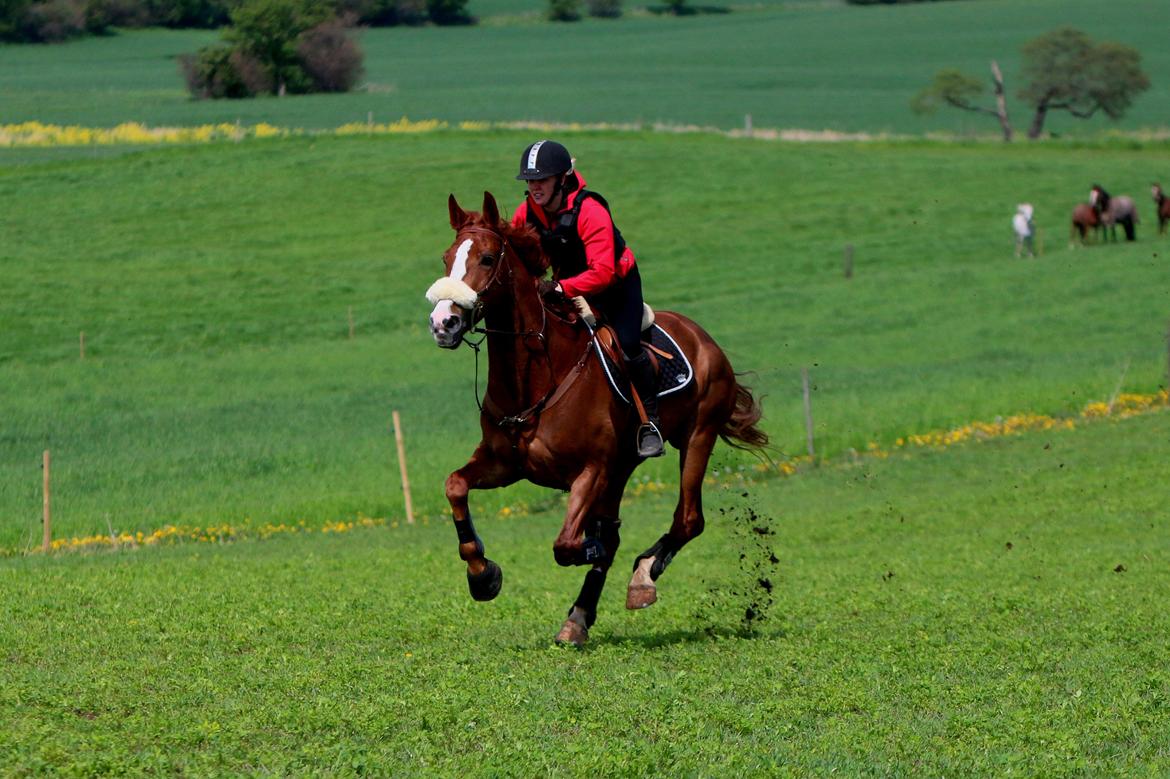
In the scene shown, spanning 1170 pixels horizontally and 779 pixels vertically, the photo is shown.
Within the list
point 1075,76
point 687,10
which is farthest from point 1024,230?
point 687,10

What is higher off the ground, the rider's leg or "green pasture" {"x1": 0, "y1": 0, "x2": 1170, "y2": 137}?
the rider's leg

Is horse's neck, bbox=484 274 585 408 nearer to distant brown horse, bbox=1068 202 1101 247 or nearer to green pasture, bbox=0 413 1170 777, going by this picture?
green pasture, bbox=0 413 1170 777

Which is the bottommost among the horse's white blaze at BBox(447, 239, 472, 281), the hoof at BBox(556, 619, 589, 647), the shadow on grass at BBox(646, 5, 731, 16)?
the hoof at BBox(556, 619, 589, 647)

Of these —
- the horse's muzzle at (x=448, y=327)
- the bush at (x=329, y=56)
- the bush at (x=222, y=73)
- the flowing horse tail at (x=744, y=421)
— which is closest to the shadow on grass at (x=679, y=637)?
the flowing horse tail at (x=744, y=421)

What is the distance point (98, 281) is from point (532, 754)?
4846 centimetres

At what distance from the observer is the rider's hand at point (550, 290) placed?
12344 mm

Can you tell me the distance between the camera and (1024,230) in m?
58.4

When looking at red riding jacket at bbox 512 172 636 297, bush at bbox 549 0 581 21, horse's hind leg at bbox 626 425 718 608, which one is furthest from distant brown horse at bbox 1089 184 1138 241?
bush at bbox 549 0 581 21

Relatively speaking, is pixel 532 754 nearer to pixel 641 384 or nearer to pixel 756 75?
pixel 641 384

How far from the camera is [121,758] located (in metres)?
8.46

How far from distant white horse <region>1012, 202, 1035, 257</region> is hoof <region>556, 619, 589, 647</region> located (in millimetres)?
48065

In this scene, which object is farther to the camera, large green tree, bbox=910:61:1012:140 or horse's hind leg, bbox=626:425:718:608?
large green tree, bbox=910:61:1012:140

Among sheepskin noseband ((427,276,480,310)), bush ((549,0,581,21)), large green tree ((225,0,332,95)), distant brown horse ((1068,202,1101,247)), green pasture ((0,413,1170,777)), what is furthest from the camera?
bush ((549,0,581,21))

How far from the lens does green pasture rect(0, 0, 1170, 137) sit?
94.0 meters
